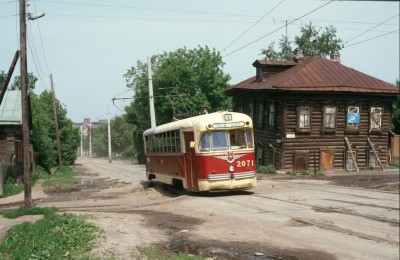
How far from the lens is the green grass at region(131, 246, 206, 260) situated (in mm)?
7637

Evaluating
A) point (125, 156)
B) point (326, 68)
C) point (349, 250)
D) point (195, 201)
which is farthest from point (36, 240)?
point (125, 156)

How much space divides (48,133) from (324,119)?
26.3 metres

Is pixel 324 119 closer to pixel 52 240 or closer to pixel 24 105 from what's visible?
pixel 24 105

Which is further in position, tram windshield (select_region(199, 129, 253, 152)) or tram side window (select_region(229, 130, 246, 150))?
tram side window (select_region(229, 130, 246, 150))

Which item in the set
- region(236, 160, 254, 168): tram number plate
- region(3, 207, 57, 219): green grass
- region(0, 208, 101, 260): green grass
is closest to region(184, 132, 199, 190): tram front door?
region(236, 160, 254, 168): tram number plate

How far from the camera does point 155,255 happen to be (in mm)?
7980

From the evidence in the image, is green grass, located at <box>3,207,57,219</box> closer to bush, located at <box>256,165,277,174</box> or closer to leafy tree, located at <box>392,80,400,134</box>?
bush, located at <box>256,165,277,174</box>

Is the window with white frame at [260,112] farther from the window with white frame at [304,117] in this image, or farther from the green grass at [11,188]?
the green grass at [11,188]

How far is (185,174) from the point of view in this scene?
16.5 metres

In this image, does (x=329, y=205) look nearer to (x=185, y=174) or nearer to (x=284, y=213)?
(x=284, y=213)

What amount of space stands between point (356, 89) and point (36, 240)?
2246 centimetres

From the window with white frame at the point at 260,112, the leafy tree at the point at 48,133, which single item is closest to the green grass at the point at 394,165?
the window with white frame at the point at 260,112

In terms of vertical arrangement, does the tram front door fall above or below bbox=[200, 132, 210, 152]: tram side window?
below

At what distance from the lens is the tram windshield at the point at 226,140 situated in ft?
50.8
